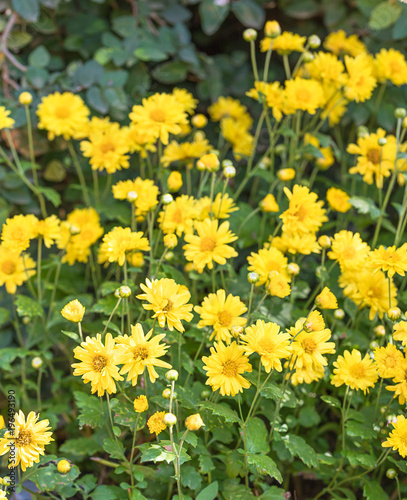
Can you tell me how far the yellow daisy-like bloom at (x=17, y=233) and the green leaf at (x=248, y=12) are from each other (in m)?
1.22

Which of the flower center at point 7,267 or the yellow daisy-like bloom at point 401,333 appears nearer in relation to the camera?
the yellow daisy-like bloom at point 401,333

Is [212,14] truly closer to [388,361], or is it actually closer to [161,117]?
[161,117]

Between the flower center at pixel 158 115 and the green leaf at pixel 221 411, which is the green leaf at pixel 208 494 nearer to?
the green leaf at pixel 221 411

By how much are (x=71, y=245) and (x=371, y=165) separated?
1004mm

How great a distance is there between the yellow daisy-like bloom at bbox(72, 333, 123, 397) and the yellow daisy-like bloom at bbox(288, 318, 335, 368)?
403 millimetres

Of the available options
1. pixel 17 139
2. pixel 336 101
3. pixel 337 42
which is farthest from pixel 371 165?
pixel 17 139

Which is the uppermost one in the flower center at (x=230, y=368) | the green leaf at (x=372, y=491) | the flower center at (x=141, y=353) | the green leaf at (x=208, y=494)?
the flower center at (x=141, y=353)

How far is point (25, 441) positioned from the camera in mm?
1253

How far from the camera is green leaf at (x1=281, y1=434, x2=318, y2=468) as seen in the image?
4.65ft

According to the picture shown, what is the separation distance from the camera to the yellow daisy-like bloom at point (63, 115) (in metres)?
1.93

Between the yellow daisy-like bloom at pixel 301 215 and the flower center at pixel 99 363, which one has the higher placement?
the yellow daisy-like bloom at pixel 301 215

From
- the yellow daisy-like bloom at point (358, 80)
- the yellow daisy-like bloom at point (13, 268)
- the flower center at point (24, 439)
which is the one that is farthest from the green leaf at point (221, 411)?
the yellow daisy-like bloom at point (358, 80)

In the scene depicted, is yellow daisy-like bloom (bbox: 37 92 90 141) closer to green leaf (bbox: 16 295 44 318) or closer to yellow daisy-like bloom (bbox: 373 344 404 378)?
green leaf (bbox: 16 295 44 318)

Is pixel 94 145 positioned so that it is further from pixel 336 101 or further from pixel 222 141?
pixel 336 101
